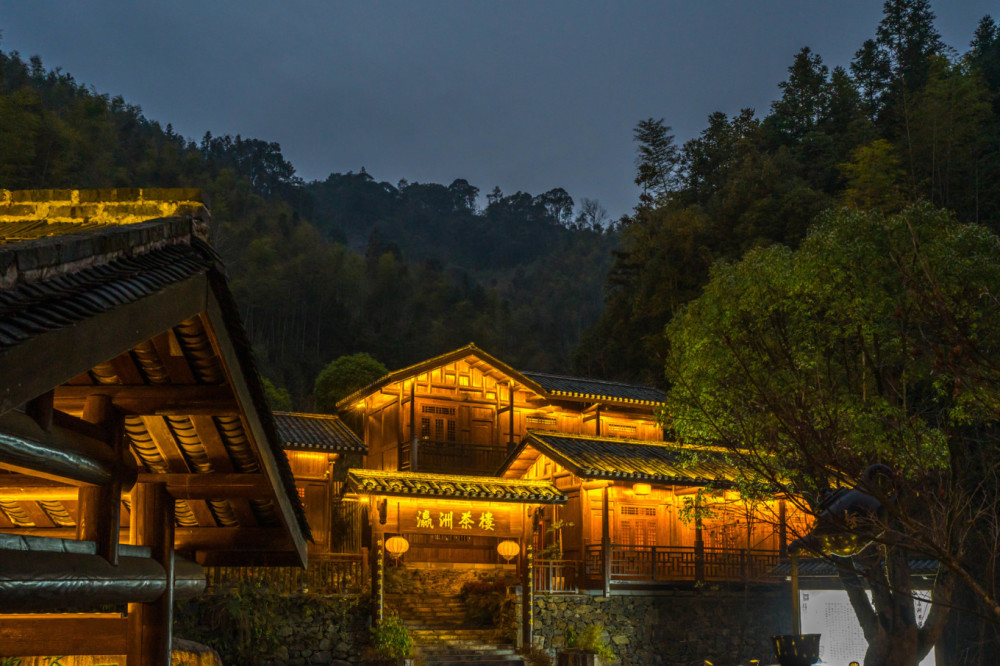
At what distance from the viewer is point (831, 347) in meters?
14.3

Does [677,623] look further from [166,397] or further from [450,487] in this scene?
[166,397]

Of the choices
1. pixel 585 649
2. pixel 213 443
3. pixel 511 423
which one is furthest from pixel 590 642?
pixel 213 443

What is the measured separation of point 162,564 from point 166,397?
1.59 m

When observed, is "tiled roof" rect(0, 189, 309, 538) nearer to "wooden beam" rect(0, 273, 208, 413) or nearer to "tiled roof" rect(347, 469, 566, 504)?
"wooden beam" rect(0, 273, 208, 413)

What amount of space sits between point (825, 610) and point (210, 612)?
1116 centimetres

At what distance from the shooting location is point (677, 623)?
2097 centimetres

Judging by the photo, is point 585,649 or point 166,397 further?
point 585,649

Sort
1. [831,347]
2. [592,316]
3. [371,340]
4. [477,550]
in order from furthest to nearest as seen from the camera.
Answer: [592,316]
[371,340]
[477,550]
[831,347]

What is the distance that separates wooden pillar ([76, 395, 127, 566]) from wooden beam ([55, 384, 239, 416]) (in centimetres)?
8

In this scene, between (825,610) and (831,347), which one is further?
(825,610)

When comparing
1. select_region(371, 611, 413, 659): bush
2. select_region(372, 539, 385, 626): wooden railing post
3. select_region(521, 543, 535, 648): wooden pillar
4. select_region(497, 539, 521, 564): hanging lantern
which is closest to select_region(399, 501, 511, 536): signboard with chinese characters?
select_region(497, 539, 521, 564): hanging lantern

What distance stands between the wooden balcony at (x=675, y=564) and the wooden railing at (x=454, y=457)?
5005 mm

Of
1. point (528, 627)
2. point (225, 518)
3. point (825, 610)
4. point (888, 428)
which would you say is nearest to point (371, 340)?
point (528, 627)

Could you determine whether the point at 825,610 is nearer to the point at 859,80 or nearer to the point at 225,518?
the point at 225,518
